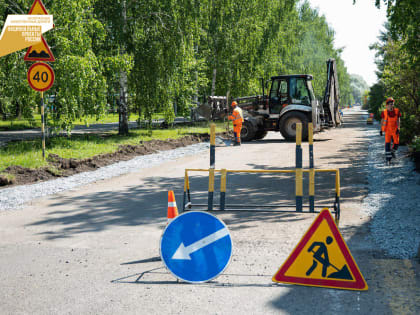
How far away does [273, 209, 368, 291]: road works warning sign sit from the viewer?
446 cm

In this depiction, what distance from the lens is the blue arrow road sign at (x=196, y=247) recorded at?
15.0 feet

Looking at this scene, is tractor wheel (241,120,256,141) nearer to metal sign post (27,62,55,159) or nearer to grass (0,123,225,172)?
grass (0,123,225,172)

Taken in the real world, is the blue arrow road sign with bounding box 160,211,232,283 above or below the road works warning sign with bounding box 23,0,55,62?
below

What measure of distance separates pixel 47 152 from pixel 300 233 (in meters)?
9.31

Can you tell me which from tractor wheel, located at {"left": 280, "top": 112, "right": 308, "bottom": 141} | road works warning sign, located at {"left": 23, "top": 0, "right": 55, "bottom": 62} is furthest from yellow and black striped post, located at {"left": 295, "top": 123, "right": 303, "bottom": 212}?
tractor wheel, located at {"left": 280, "top": 112, "right": 308, "bottom": 141}

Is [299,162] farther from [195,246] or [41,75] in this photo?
[41,75]

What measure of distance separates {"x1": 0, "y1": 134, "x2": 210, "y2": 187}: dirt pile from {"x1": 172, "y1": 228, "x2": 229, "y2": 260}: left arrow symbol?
23.3ft

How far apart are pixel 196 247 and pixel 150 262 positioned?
3.11 feet

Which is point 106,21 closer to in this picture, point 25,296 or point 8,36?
A: point 8,36

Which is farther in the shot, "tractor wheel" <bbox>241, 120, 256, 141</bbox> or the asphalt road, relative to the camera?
"tractor wheel" <bbox>241, 120, 256, 141</bbox>

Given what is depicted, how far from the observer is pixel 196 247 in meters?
4.62

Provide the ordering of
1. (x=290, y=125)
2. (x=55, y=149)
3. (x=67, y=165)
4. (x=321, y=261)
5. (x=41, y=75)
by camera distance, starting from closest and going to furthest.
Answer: (x=321, y=261) < (x=41, y=75) < (x=67, y=165) < (x=55, y=149) < (x=290, y=125)

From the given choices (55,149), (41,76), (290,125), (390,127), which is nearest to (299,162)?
(390,127)

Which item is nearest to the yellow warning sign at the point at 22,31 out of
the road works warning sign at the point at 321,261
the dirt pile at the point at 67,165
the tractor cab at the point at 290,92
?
the dirt pile at the point at 67,165
